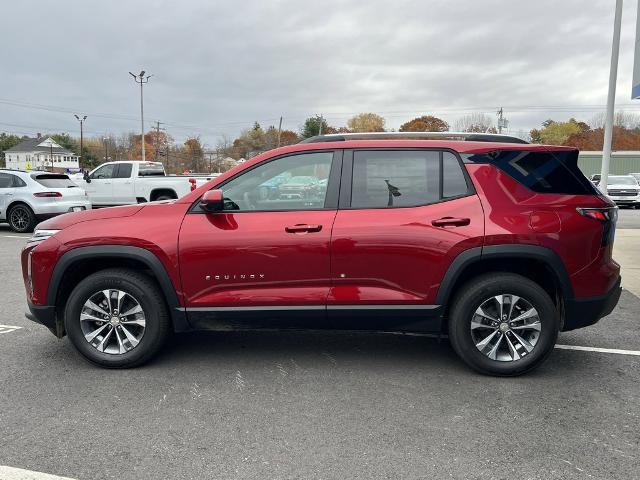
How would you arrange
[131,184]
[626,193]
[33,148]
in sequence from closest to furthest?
[131,184], [626,193], [33,148]

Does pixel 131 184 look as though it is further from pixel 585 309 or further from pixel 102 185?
pixel 585 309

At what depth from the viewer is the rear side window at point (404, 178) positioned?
12.9 ft

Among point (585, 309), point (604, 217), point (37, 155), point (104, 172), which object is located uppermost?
point (37, 155)

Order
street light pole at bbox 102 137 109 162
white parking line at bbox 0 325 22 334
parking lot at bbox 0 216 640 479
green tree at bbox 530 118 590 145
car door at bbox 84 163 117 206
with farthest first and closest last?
street light pole at bbox 102 137 109 162 < green tree at bbox 530 118 590 145 < car door at bbox 84 163 117 206 < white parking line at bbox 0 325 22 334 < parking lot at bbox 0 216 640 479

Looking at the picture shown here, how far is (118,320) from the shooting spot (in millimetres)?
4055

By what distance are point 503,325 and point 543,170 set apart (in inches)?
47.2

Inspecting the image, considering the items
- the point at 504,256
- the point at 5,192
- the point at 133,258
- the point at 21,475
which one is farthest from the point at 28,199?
the point at 504,256

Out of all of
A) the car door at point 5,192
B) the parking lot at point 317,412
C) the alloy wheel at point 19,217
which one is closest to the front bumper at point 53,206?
the alloy wheel at point 19,217

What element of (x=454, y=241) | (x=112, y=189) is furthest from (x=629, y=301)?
(x=112, y=189)

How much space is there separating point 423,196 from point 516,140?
950 millimetres

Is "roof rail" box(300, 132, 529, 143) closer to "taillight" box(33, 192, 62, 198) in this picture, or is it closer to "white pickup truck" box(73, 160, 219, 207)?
"taillight" box(33, 192, 62, 198)

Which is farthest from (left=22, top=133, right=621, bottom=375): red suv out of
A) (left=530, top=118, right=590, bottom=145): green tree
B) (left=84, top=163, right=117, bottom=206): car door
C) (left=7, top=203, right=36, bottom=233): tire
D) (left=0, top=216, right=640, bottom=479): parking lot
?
(left=530, top=118, right=590, bottom=145): green tree

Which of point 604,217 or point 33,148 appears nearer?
point 604,217

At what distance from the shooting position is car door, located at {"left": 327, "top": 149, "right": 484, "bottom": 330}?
3799 mm
